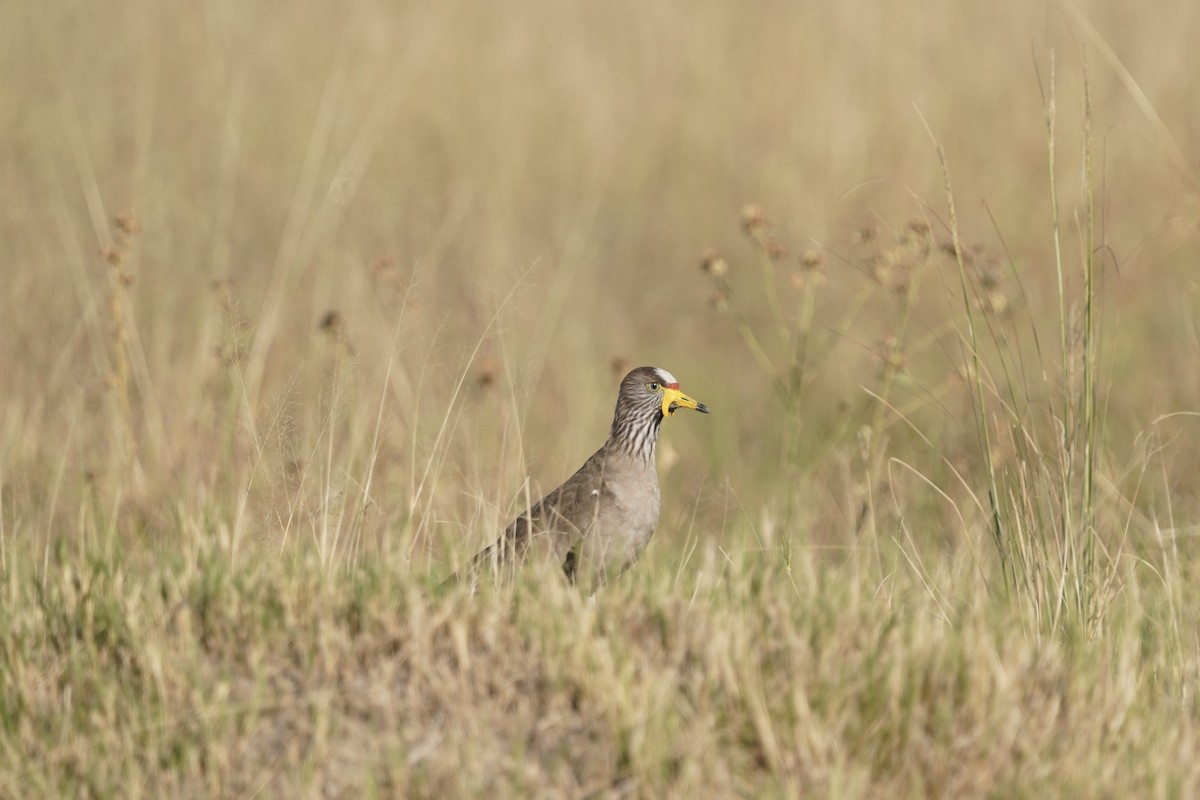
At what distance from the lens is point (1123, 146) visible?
30.6 feet

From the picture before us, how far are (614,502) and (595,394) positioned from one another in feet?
10.4

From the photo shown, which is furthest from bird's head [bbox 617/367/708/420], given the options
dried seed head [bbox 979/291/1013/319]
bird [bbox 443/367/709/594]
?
dried seed head [bbox 979/291/1013/319]

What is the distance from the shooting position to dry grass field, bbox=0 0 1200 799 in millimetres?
2977

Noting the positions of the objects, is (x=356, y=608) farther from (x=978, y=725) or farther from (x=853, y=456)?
(x=853, y=456)

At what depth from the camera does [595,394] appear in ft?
25.6

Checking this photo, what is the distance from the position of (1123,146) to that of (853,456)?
347 cm

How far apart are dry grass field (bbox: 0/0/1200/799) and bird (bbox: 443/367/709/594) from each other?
22cm

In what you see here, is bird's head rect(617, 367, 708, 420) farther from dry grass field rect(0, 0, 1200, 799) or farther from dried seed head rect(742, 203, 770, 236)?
dried seed head rect(742, 203, 770, 236)

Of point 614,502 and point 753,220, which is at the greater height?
point 753,220

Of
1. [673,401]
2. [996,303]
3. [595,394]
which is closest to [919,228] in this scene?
[996,303]

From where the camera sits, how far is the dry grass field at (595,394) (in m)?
2.98

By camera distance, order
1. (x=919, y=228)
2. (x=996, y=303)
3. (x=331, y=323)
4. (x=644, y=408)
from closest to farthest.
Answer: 1. (x=996, y=303)
2. (x=644, y=408)
3. (x=919, y=228)
4. (x=331, y=323)

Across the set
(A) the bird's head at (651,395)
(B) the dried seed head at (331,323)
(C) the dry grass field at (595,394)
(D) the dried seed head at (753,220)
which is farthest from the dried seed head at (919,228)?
(B) the dried seed head at (331,323)

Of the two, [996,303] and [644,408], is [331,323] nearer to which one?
[644,408]
